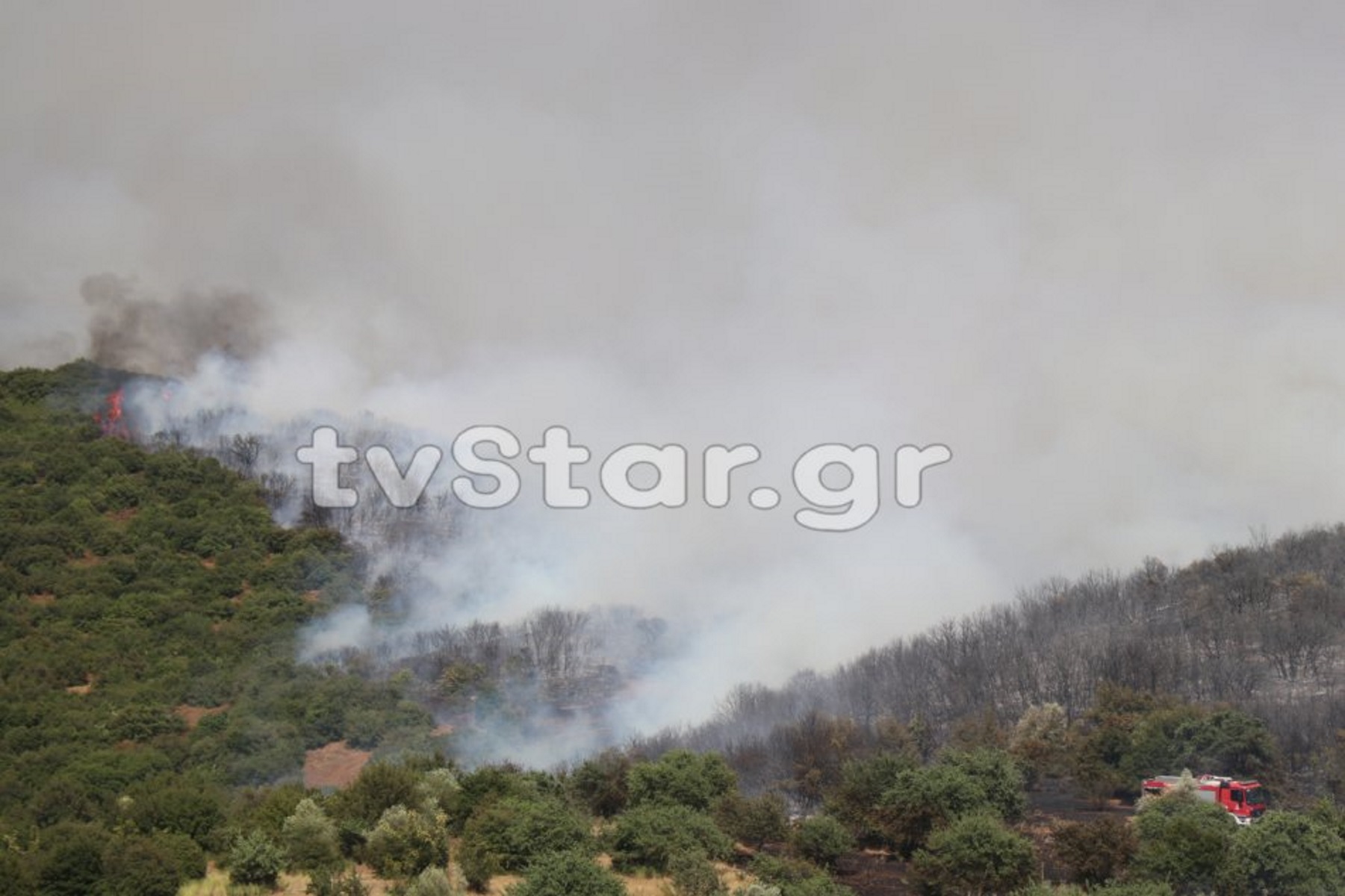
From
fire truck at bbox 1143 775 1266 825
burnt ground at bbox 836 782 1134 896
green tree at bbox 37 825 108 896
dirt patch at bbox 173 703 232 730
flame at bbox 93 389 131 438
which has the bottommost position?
burnt ground at bbox 836 782 1134 896

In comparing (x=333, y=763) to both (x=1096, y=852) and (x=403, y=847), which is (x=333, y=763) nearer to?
(x=403, y=847)

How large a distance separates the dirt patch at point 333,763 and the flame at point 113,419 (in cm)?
4150

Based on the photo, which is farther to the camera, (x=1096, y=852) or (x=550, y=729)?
(x=550, y=729)

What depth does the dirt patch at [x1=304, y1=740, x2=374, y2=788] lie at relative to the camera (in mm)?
56000

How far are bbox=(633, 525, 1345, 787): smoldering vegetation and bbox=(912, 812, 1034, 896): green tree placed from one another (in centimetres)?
1873

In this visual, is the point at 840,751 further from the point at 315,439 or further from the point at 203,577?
the point at 315,439

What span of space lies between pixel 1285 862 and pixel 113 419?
86974 millimetres

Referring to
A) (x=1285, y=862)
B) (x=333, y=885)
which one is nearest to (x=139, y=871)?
(x=333, y=885)

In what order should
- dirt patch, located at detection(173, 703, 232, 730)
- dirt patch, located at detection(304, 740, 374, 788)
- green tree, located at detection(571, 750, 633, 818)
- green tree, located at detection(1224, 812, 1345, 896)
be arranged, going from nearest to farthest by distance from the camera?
1. green tree, located at detection(1224, 812, 1345, 896)
2. green tree, located at detection(571, 750, 633, 818)
3. dirt patch, located at detection(304, 740, 374, 788)
4. dirt patch, located at detection(173, 703, 232, 730)

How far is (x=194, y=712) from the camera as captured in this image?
6025 cm

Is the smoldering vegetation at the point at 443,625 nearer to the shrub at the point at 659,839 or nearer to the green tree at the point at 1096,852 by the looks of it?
the shrub at the point at 659,839

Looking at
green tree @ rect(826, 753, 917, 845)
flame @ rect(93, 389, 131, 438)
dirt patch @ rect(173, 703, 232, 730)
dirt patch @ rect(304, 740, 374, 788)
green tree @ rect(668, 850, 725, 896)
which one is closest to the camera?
green tree @ rect(668, 850, 725, 896)

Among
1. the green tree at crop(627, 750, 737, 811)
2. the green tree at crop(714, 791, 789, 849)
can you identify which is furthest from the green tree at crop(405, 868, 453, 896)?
the green tree at crop(714, 791, 789, 849)

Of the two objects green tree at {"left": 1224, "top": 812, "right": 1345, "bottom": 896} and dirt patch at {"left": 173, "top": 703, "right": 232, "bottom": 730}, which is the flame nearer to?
dirt patch at {"left": 173, "top": 703, "right": 232, "bottom": 730}
